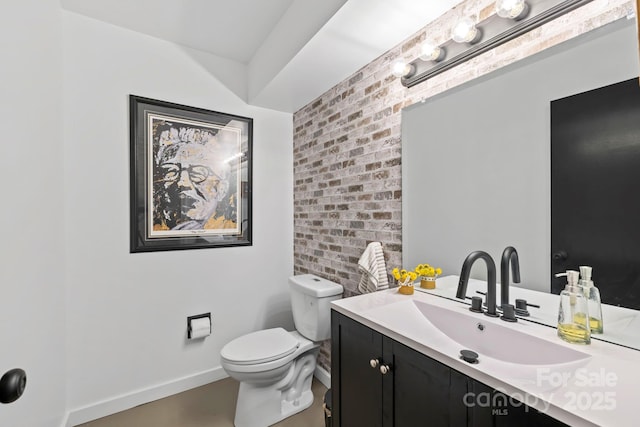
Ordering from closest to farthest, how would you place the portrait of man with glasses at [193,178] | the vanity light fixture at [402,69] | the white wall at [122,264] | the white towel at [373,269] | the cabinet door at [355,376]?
the cabinet door at [355,376] → the vanity light fixture at [402,69] → the white towel at [373,269] → the white wall at [122,264] → the portrait of man with glasses at [193,178]

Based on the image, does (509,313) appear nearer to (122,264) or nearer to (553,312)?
(553,312)

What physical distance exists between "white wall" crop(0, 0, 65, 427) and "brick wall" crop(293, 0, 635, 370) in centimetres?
161

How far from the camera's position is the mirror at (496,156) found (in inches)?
37.4

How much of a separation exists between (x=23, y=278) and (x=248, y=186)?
1488mm

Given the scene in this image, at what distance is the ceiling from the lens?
136 centimetres

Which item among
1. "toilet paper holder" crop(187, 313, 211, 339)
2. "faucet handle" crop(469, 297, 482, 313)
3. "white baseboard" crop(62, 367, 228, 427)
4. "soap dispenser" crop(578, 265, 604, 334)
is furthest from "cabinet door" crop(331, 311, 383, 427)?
"white baseboard" crop(62, 367, 228, 427)

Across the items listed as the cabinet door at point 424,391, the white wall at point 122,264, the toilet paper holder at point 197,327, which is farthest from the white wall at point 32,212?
the cabinet door at point 424,391

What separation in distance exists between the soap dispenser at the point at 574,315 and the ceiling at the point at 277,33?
1.28 metres

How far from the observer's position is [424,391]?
0.88 meters

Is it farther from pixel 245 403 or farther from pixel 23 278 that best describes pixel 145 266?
pixel 245 403

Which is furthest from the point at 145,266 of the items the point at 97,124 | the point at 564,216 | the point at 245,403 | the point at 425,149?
the point at 564,216

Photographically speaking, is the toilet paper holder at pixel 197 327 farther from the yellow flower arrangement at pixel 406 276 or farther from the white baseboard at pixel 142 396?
the yellow flower arrangement at pixel 406 276

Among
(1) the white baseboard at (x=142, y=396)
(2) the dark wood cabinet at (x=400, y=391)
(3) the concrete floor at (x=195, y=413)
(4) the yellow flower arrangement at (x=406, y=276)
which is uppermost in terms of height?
(4) the yellow flower arrangement at (x=406, y=276)

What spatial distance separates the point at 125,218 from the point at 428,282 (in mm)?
1982
